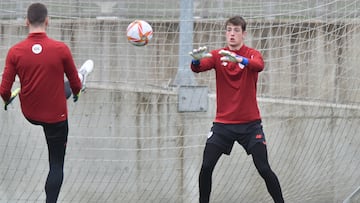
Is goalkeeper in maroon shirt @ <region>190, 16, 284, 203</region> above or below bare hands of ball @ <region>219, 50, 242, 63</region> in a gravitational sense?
below

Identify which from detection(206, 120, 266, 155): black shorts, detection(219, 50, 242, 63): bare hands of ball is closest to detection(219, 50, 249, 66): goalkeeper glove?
detection(219, 50, 242, 63): bare hands of ball

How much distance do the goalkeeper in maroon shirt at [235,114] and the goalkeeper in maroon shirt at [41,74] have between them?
1.16 meters

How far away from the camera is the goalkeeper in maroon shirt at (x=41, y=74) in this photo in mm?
6305

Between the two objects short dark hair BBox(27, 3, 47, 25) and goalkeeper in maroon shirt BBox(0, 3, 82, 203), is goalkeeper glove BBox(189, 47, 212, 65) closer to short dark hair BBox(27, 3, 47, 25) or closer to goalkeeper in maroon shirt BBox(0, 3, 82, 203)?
goalkeeper in maroon shirt BBox(0, 3, 82, 203)

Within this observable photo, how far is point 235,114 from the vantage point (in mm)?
6750

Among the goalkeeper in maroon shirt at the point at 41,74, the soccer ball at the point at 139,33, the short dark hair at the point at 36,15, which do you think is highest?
the short dark hair at the point at 36,15

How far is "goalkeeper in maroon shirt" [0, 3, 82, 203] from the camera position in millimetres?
6305

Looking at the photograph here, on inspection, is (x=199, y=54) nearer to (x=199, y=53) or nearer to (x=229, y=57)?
(x=199, y=53)

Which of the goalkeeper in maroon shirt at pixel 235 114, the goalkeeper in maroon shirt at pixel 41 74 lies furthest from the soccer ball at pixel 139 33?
the goalkeeper in maroon shirt at pixel 41 74

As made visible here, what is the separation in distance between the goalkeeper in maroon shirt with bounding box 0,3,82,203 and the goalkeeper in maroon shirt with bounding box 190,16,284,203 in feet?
3.79

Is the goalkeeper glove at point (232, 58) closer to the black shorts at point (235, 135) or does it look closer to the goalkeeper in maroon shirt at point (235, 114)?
the goalkeeper in maroon shirt at point (235, 114)

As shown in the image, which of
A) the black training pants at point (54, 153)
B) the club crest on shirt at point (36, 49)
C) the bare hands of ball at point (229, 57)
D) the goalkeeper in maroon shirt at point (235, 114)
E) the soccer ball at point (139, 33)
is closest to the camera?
the club crest on shirt at point (36, 49)

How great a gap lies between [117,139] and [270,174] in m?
2.31

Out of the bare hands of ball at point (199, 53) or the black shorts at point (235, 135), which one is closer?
the bare hands of ball at point (199, 53)
